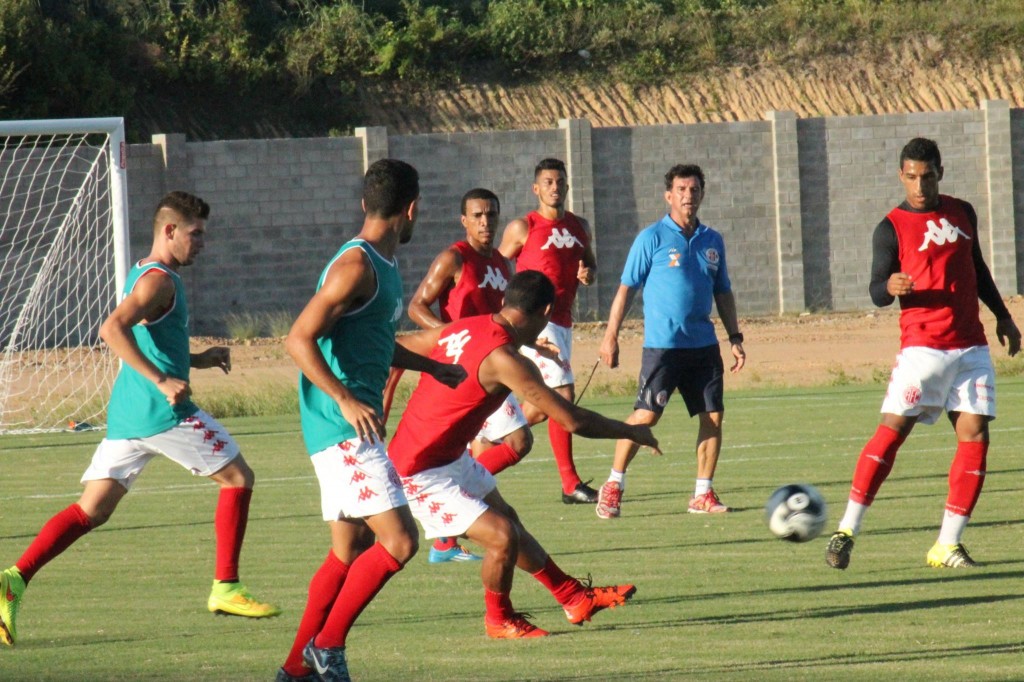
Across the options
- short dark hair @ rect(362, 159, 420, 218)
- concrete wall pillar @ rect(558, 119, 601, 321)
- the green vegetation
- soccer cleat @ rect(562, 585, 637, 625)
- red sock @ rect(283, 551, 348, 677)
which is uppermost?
the green vegetation

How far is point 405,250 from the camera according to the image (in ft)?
99.8

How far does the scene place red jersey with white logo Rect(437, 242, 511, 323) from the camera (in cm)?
1027

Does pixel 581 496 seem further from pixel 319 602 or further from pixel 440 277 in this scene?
pixel 319 602

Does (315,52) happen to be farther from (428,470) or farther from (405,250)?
(428,470)

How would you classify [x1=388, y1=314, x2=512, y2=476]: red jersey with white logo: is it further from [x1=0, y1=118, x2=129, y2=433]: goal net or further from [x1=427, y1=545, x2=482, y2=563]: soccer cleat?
[x1=0, y1=118, x2=129, y2=433]: goal net

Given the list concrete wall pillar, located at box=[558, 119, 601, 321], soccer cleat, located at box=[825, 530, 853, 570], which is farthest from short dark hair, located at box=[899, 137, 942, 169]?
concrete wall pillar, located at box=[558, 119, 601, 321]

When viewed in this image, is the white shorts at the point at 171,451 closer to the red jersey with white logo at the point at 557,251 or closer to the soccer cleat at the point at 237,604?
the soccer cleat at the point at 237,604

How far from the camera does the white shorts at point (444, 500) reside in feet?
22.8

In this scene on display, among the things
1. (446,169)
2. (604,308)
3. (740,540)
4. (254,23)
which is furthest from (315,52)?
(740,540)

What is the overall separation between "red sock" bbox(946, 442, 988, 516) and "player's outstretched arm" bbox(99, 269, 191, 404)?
4023mm

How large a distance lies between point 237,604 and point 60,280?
53.5ft

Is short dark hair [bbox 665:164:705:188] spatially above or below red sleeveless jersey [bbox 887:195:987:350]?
above

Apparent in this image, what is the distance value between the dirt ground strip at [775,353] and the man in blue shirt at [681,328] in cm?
837

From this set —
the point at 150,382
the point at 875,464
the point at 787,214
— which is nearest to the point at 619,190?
the point at 787,214
